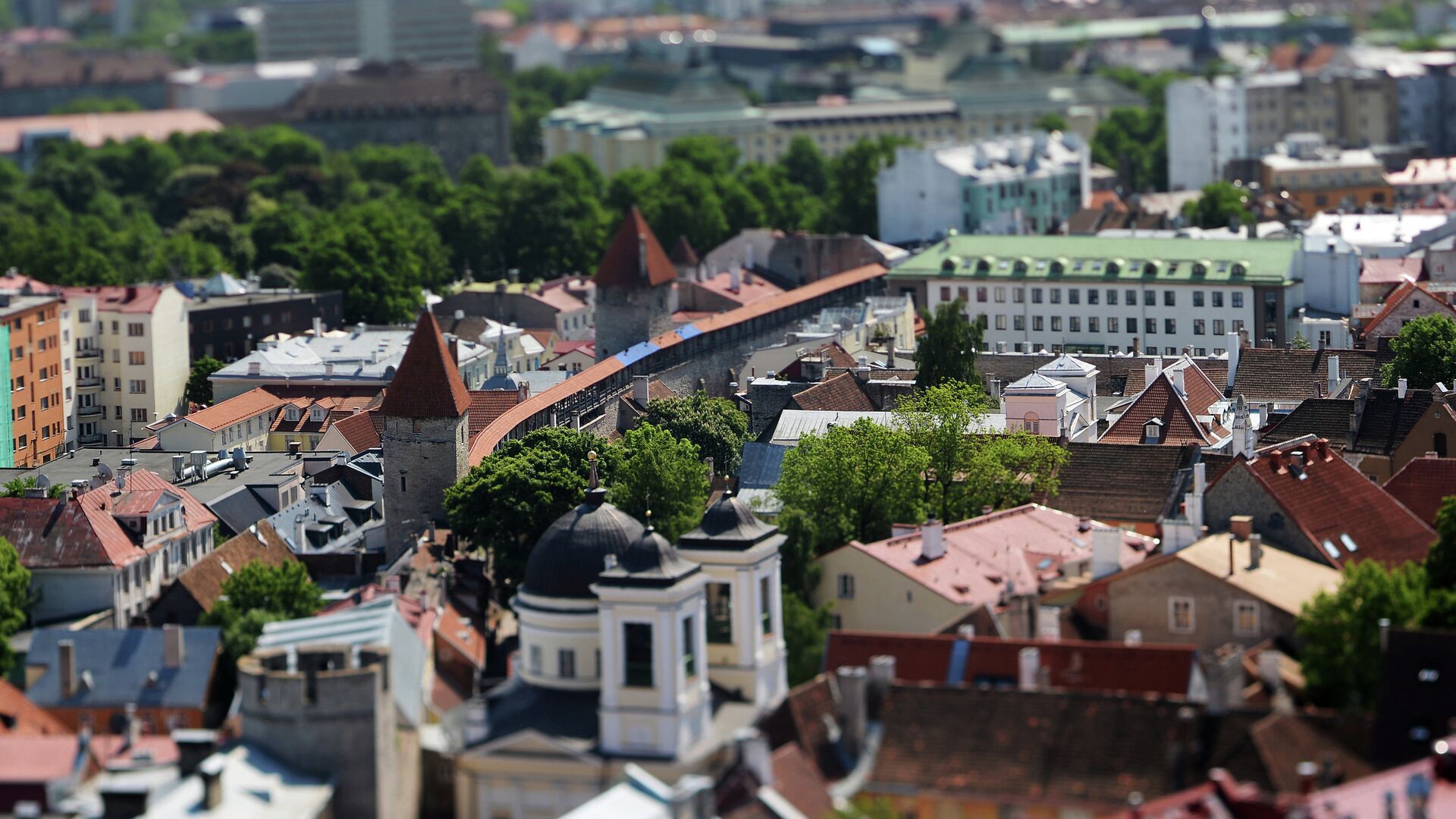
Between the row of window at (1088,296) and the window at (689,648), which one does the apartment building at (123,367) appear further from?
the window at (689,648)

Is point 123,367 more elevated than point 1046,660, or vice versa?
point 1046,660

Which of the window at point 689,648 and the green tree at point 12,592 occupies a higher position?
the window at point 689,648

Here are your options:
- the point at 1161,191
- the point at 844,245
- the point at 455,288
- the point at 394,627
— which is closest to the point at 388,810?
the point at 394,627

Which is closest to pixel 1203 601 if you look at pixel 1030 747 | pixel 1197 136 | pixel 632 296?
pixel 1030 747

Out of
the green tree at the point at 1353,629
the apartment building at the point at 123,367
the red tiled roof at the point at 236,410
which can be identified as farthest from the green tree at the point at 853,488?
the apartment building at the point at 123,367

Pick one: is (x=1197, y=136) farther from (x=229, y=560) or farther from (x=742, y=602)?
(x=742, y=602)

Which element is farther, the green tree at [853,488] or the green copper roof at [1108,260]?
the green copper roof at [1108,260]

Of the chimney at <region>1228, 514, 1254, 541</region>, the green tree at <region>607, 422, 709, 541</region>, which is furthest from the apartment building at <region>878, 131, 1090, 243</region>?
the chimney at <region>1228, 514, 1254, 541</region>
